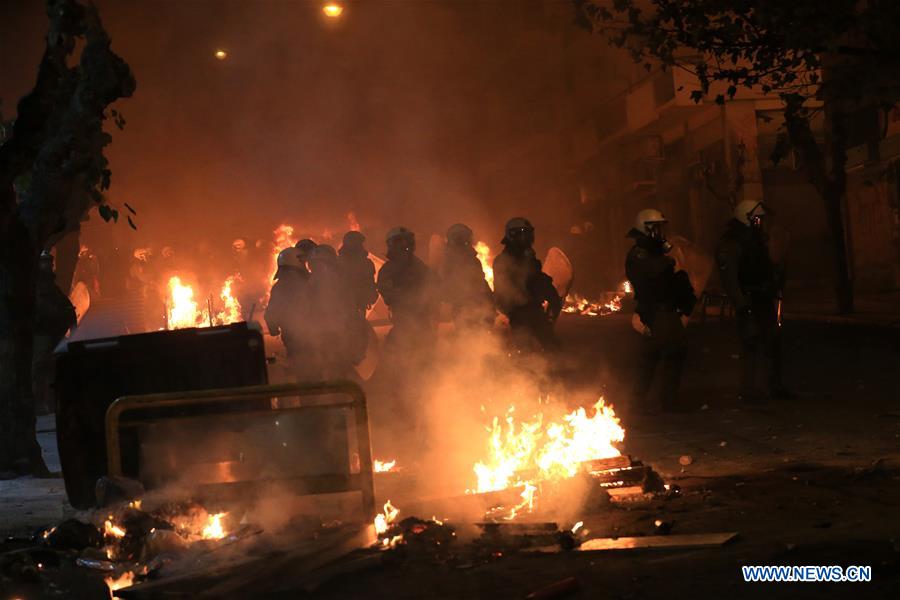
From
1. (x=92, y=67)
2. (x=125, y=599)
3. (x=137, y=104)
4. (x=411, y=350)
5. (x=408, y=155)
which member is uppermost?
(x=137, y=104)

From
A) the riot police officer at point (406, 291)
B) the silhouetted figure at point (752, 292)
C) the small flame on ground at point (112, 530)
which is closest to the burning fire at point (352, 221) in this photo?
the silhouetted figure at point (752, 292)

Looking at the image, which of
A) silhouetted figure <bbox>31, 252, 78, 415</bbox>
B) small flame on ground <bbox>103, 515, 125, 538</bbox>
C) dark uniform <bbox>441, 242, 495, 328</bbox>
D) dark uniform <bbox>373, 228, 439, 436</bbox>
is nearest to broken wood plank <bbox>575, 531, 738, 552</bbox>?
small flame on ground <bbox>103, 515, 125, 538</bbox>

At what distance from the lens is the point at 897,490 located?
20.2 ft

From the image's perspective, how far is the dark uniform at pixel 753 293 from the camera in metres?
10.3

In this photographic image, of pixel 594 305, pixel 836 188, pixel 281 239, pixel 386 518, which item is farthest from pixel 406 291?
pixel 281 239

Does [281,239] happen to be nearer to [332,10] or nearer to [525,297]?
[332,10]

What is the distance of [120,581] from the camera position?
18.2 feet

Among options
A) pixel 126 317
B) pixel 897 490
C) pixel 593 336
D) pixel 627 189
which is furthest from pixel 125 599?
pixel 627 189

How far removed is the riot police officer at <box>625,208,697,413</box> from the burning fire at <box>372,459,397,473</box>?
9.00ft

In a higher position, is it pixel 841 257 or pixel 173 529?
pixel 841 257

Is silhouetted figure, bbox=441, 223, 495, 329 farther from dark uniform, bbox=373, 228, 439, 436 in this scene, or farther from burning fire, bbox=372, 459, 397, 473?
burning fire, bbox=372, 459, 397, 473

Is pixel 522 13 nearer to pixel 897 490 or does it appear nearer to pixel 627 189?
pixel 627 189

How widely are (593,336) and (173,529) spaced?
45.8 ft

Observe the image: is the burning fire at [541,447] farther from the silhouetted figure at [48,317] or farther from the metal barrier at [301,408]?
the silhouetted figure at [48,317]
